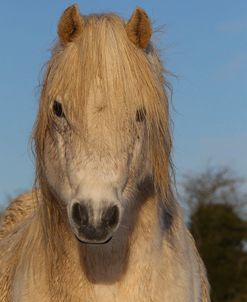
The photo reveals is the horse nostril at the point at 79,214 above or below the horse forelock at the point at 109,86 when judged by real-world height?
below

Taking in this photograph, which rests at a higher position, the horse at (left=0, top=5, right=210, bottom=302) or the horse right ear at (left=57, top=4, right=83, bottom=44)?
the horse right ear at (left=57, top=4, right=83, bottom=44)

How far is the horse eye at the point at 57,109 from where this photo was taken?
5168 mm

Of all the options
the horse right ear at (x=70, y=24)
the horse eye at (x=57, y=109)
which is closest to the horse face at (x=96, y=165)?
the horse eye at (x=57, y=109)

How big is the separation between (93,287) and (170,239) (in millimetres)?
611

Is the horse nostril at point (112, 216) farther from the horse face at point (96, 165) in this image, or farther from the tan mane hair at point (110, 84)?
the tan mane hair at point (110, 84)

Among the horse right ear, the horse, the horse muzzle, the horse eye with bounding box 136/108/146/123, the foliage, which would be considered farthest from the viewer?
the foliage

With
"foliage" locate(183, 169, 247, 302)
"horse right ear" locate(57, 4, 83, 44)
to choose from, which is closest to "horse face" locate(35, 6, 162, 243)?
"horse right ear" locate(57, 4, 83, 44)

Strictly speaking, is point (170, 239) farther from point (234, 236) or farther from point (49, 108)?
point (234, 236)

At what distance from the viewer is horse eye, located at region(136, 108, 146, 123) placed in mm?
5129

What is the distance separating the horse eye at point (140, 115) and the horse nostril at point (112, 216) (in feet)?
2.25

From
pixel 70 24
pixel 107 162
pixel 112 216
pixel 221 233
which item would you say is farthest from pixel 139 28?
pixel 221 233

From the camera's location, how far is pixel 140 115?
202 inches

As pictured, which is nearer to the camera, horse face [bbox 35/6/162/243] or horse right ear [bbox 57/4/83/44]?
horse face [bbox 35/6/162/243]

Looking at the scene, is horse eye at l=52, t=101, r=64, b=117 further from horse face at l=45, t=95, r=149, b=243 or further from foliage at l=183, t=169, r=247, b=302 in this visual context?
foliage at l=183, t=169, r=247, b=302
